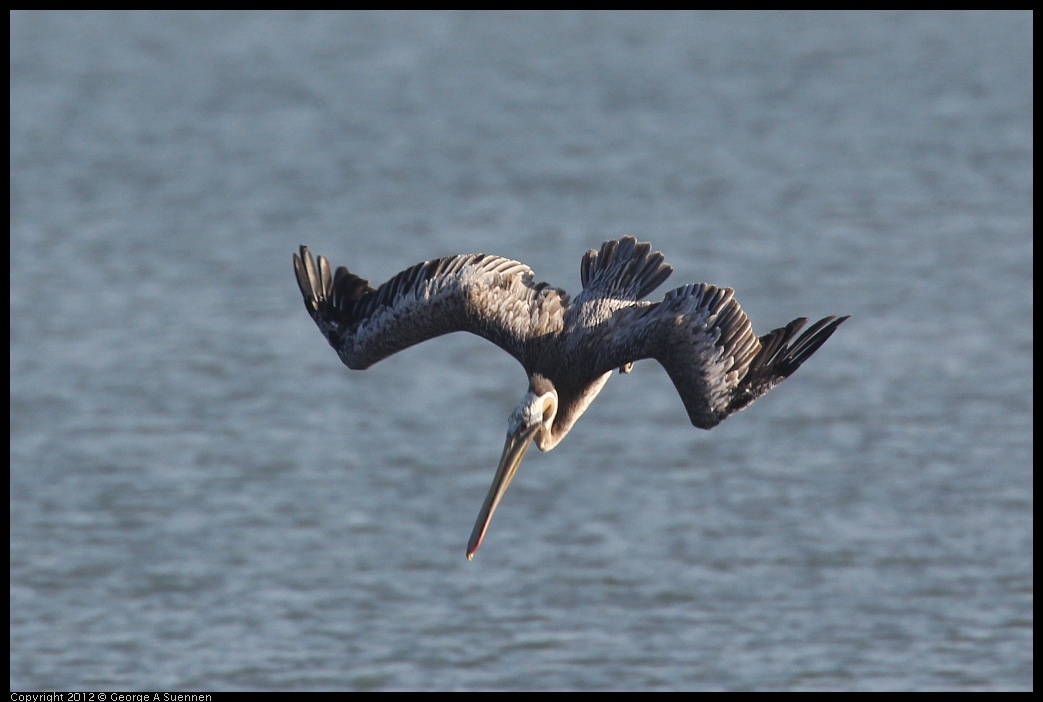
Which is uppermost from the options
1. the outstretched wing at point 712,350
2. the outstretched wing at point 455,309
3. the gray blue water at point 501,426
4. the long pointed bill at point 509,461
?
the gray blue water at point 501,426

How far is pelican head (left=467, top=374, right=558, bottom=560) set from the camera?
1170cm

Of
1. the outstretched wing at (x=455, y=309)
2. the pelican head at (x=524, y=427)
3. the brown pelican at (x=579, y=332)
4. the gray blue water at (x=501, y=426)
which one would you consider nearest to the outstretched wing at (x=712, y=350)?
the brown pelican at (x=579, y=332)

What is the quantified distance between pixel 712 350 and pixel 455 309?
1.75 meters

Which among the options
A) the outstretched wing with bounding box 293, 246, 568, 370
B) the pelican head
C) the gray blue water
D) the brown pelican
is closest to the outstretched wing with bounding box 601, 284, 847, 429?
the brown pelican

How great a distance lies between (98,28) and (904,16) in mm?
28666

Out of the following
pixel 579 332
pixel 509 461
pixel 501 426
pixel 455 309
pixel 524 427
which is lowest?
pixel 509 461

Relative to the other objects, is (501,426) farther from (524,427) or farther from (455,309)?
(524,427)

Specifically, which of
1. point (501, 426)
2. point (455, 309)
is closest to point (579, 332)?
point (455, 309)

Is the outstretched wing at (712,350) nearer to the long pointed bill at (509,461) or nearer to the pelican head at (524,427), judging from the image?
the pelican head at (524,427)

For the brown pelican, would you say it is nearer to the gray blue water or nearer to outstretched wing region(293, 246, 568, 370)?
outstretched wing region(293, 246, 568, 370)

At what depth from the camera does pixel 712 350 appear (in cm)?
1150

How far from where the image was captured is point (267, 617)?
2211cm

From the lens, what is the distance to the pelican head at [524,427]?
11.7 meters

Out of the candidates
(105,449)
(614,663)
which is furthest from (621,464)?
(105,449)
